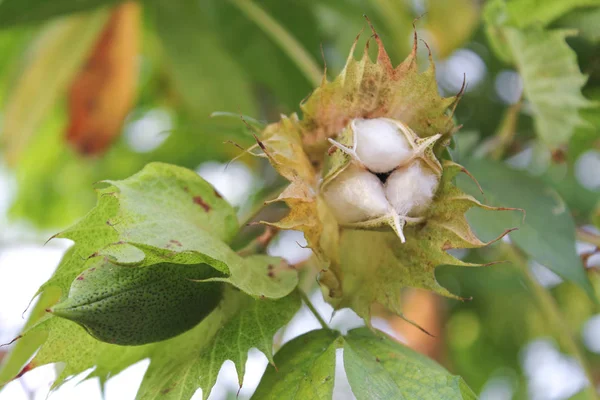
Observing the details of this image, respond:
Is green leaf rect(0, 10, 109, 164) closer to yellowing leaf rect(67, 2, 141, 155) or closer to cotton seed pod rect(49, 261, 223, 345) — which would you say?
yellowing leaf rect(67, 2, 141, 155)

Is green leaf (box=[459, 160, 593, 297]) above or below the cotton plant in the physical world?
below

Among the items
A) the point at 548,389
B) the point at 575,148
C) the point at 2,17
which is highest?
the point at 2,17

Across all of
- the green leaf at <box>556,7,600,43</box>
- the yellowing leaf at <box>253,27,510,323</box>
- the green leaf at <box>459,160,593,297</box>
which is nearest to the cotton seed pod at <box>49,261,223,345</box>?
the yellowing leaf at <box>253,27,510,323</box>

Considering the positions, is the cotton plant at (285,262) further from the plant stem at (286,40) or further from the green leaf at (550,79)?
the plant stem at (286,40)

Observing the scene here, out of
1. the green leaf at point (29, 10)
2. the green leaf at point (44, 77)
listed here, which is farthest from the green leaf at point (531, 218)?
the green leaf at point (44, 77)

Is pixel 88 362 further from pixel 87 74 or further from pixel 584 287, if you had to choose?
pixel 87 74

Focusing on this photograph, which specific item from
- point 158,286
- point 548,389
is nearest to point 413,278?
point 158,286
